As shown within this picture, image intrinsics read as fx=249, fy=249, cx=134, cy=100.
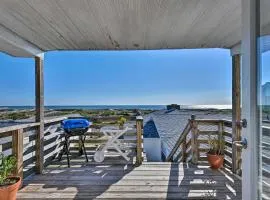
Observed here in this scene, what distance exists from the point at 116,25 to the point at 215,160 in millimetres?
2702

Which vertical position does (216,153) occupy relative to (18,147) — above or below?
below

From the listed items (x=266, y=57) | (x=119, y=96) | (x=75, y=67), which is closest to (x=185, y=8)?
(x=266, y=57)

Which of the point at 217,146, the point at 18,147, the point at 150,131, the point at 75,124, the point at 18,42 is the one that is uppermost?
the point at 18,42

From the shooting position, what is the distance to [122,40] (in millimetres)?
3496

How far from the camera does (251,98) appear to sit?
57.6 inches

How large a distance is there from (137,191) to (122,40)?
2048mm

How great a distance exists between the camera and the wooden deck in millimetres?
3076

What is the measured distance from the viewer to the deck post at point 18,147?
329cm

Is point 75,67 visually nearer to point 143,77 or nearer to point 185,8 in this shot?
point 143,77

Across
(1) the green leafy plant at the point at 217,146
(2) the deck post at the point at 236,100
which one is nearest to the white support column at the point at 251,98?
(2) the deck post at the point at 236,100

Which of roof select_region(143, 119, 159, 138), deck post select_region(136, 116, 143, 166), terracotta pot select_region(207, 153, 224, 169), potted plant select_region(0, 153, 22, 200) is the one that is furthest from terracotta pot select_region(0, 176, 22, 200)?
roof select_region(143, 119, 159, 138)

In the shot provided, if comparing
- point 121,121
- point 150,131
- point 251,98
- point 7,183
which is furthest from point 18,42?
point 150,131

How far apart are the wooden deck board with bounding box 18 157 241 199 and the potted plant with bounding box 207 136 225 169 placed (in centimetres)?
15

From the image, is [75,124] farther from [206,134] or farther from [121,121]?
[206,134]
